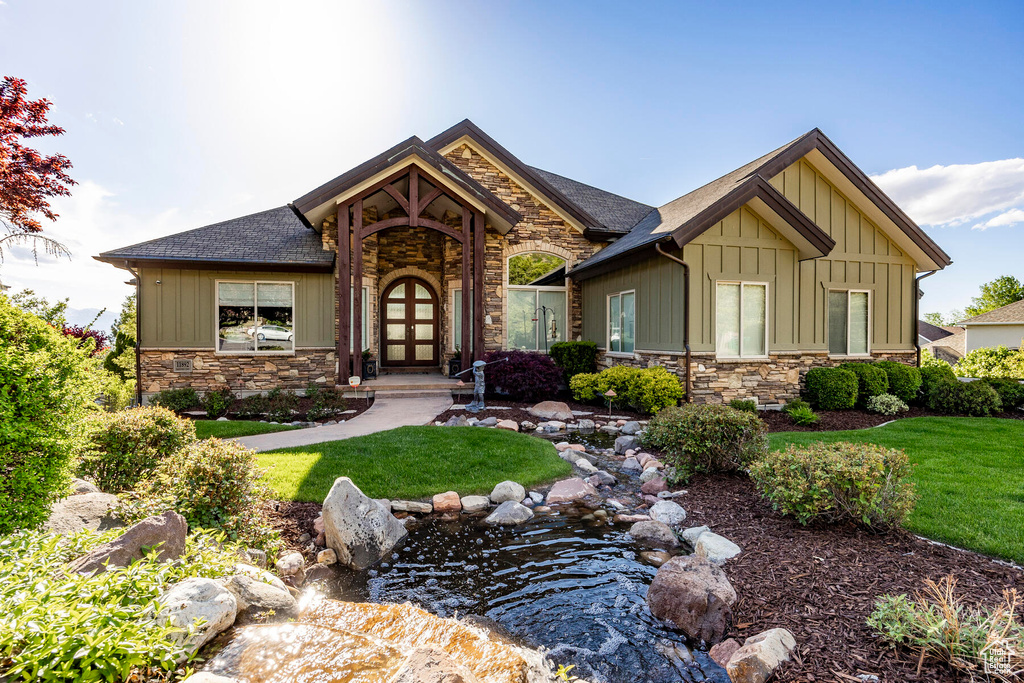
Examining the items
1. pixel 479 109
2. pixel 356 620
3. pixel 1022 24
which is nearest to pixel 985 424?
pixel 1022 24

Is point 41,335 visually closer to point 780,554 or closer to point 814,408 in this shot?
point 780,554

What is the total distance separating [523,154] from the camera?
18.5 m

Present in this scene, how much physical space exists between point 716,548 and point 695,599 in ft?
2.96

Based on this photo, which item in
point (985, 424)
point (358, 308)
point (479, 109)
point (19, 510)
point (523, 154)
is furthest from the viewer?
point (523, 154)

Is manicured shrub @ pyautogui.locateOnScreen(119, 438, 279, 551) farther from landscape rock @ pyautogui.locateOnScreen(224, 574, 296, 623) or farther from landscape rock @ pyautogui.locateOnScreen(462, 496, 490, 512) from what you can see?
landscape rock @ pyautogui.locateOnScreen(462, 496, 490, 512)

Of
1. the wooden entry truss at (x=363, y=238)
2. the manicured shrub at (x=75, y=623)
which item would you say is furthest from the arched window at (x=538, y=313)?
the manicured shrub at (x=75, y=623)

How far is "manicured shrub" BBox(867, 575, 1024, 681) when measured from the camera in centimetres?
220

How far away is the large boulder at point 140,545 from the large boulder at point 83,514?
759 mm

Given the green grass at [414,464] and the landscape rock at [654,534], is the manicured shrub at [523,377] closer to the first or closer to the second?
the green grass at [414,464]

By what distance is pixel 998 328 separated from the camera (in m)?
24.7

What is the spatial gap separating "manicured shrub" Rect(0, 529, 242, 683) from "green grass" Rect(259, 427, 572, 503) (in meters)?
2.74

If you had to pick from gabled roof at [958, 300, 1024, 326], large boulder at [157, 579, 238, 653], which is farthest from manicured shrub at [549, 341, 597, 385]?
gabled roof at [958, 300, 1024, 326]

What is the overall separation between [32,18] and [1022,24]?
16993 millimetres

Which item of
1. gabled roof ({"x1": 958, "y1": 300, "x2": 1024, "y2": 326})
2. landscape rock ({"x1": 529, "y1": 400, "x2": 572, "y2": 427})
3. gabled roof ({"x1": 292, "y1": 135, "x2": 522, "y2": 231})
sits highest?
gabled roof ({"x1": 292, "y1": 135, "x2": 522, "y2": 231})
